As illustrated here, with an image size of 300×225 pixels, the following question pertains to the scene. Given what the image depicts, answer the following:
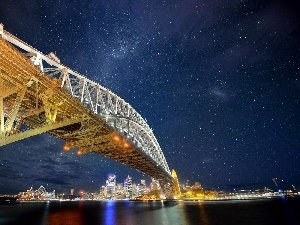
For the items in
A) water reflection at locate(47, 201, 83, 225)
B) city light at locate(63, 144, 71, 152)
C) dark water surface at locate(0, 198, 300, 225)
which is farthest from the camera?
city light at locate(63, 144, 71, 152)

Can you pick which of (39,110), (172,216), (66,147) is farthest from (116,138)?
(39,110)

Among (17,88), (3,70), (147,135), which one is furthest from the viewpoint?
(147,135)

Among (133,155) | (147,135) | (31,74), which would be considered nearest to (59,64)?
(31,74)

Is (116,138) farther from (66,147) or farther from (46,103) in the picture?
(46,103)

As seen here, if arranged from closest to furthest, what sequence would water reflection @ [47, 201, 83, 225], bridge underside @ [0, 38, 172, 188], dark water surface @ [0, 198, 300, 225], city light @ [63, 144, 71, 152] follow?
bridge underside @ [0, 38, 172, 188] < dark water surface @ [0, 198, 300, 225] < water reflection @ [47, 201, 83, 225] < city light @ [63, 144, 71, 152]

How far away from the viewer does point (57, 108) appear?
19.6m

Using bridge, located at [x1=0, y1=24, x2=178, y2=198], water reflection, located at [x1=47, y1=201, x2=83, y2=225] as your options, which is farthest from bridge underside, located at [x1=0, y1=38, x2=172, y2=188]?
water reflection, located at [x1=47, y1=201, x2=83, y2=225]

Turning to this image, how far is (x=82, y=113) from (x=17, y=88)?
710cm

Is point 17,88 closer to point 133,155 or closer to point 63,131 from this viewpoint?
point 63,131

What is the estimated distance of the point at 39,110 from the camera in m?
18.5

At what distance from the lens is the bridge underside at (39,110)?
1424 cm

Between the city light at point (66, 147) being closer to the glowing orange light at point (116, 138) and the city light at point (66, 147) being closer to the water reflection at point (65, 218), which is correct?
the glowing orange light at point (116, 138)

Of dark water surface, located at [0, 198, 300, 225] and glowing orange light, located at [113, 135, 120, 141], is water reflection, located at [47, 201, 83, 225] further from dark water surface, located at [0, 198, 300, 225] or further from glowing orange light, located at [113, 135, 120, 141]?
glowing orange light, located at [113, 135, 120, 141]

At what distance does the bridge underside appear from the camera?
14.2m
